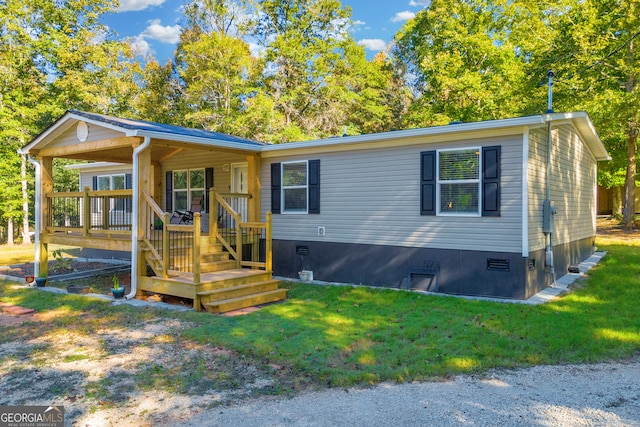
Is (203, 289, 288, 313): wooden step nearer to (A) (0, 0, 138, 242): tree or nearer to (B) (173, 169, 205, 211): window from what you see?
(B) (173, 169, 205, 211): window

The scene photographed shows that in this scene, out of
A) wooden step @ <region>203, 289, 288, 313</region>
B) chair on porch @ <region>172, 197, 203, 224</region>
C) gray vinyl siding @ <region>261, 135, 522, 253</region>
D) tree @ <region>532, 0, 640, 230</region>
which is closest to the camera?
wooden step @ <region>203, 289, 288, 313</region>

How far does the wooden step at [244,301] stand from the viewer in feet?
21.8

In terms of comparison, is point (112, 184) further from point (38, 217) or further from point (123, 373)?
point (123, 373)

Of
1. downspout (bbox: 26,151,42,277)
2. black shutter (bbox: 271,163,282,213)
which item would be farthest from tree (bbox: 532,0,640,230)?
downspout (bbox: 26,151,42,277)

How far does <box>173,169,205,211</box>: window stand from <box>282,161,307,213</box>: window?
9.09 ft

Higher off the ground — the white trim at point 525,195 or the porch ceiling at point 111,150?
the porch ceiling at point 111,150

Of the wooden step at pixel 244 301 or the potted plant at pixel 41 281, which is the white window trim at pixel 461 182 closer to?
the wooden step at pixel 244 301

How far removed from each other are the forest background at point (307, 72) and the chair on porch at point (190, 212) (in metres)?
8.03

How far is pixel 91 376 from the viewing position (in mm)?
4129

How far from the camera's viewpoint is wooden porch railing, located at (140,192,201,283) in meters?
6.95

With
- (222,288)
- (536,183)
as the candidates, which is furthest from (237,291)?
(536,183)

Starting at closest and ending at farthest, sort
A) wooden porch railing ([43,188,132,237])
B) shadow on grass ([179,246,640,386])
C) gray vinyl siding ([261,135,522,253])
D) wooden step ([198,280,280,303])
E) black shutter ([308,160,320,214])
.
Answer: shadow on grass ([179,246,640,386]) → wooden step ([198,280,280,303]) → gray vinyl siding ([261,135,522,253]) → wooden porch railing ([43,188,132,237]) → black shutter ([308,160,320,214])

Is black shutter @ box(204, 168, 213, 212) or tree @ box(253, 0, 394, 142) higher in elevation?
tree @ box(253, 0, 394, 142)

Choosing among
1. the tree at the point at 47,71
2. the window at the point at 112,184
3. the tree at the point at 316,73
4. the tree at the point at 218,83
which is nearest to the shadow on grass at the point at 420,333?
the window at the point at 112,184
